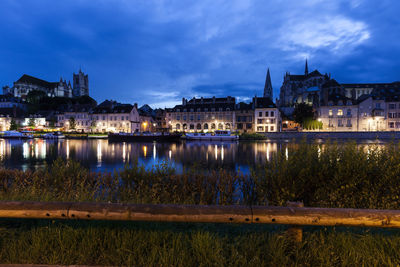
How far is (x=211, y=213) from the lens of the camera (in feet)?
8.54

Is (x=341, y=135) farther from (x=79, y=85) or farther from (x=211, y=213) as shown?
(x=79, y=85)

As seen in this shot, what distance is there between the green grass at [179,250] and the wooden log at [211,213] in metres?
0.51

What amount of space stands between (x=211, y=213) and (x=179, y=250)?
92 cm

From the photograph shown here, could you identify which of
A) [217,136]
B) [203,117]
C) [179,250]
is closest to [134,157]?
[179,250]

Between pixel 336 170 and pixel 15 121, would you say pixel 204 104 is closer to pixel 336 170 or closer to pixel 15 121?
pixel 336 170

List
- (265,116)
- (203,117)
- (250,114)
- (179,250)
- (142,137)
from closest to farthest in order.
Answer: (179,250) < (142,137) < (265,116) < (250,114) < (203,117)

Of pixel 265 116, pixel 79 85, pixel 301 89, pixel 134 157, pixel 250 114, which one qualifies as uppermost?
pixel 79 85

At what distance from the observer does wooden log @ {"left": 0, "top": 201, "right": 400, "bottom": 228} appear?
2.55 metres

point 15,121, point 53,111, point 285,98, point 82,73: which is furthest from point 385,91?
point 82,73

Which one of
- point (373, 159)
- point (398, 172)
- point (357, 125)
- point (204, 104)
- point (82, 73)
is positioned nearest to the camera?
point (398, 172)

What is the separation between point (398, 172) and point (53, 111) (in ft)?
349

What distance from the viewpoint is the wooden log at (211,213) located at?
8.36 feet

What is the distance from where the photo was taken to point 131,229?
3.39 m

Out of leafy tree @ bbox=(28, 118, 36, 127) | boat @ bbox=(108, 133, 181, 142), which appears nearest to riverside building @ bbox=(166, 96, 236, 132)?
boat @ bbox=(108, 133, 181, 142)
